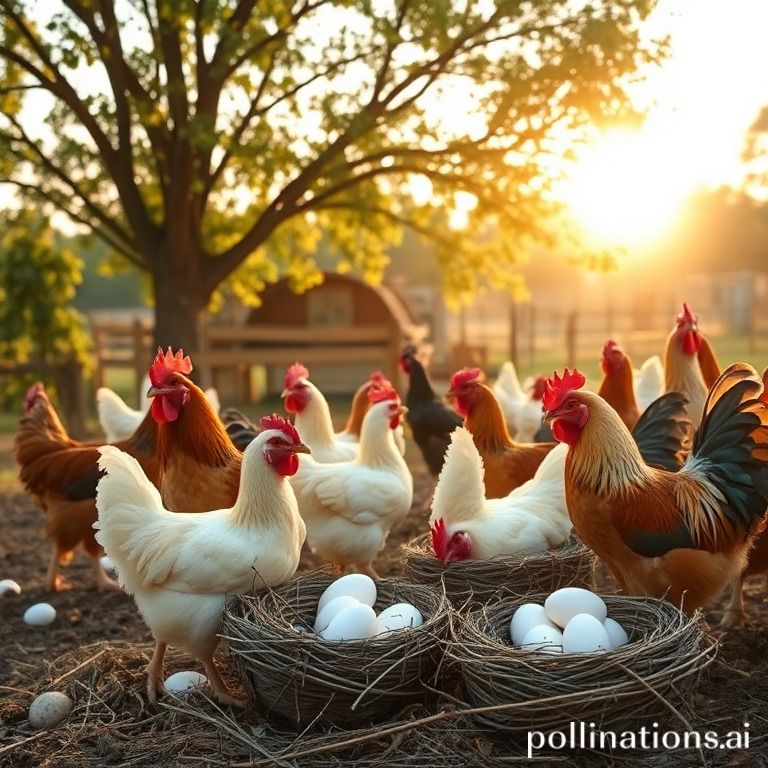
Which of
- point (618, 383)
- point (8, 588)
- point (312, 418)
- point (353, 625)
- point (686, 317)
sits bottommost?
point (8, 588)

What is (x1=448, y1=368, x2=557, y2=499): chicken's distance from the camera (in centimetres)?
597

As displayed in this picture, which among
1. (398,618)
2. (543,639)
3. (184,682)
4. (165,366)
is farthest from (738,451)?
(165,366)

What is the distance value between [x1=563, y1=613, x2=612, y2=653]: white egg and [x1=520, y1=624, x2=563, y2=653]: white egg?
0.04m

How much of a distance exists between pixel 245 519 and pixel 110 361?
13894 mm

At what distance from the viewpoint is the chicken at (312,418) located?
6.36m

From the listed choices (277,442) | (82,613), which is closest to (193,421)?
(277,442)

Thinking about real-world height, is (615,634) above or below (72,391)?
below

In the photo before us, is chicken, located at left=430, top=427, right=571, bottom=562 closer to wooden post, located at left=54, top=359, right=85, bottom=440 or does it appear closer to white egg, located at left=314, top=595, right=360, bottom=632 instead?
white egg, located at left=314, top=595, right=360, bottom=632

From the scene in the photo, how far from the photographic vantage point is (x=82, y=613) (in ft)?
18.5

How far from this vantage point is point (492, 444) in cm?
605

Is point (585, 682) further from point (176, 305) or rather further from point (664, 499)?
point (176, 305)

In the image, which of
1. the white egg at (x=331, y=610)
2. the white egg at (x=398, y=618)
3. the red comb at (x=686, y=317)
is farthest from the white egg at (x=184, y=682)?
the red comb at (x=686, y=317)

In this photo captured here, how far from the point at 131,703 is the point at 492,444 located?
2.98 meters

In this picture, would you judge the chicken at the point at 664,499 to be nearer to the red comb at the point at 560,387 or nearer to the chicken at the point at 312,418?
the red comb at the point at 560,387
